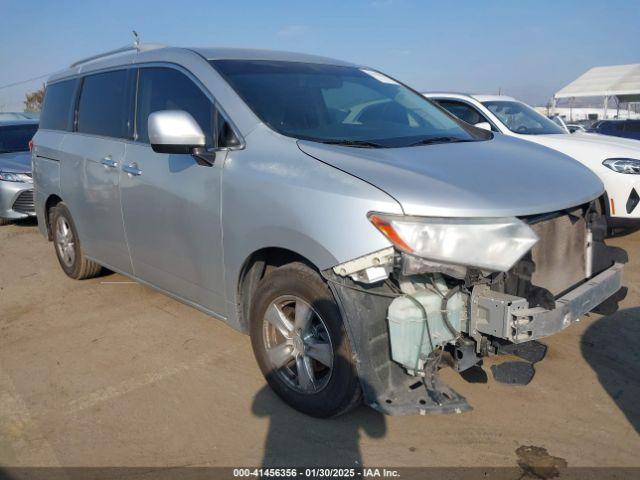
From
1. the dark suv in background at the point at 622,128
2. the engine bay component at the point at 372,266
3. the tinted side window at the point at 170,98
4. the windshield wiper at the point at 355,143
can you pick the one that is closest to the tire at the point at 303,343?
the engine bay component at the point at 372,266

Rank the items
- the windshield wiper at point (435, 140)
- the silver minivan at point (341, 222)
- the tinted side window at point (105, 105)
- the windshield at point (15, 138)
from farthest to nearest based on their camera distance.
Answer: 1. the windshield at point (15, 138)
2. the tinted side window at point (105, 105)
3. the windshield wiper at point (435, 140)
4. the silver minivan at point (341, 222)

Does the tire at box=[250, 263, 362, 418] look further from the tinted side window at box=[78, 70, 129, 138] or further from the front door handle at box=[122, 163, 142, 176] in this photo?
the tinted side window at box=[78, 70, 129, 138]

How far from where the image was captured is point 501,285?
103 inches

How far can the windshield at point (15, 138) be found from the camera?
942 cm

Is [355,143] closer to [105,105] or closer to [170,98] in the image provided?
[170,98]

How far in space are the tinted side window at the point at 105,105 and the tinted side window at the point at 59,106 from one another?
0.82ft

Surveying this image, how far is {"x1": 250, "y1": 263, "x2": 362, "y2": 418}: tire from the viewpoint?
8.72ft

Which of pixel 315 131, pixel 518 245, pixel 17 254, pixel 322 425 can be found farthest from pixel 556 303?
pixel 17 254

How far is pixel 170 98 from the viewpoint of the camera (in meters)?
3.71

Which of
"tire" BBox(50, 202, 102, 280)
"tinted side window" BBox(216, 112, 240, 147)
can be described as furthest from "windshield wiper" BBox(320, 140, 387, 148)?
"tire" BBox(50, 202, 102, 280)

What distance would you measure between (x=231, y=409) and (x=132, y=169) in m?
1.81

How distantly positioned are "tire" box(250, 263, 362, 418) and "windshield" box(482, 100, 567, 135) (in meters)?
4.94

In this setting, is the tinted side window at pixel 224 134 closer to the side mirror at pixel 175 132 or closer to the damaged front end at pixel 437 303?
the side mirror at pixel 175 132

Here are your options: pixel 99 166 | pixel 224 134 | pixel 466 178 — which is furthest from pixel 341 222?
pixel 99 166
